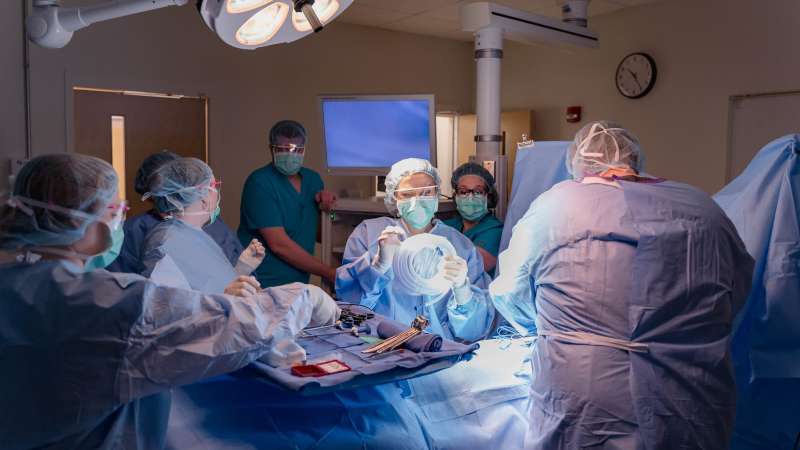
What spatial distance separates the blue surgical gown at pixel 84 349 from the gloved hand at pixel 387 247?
88 centimetres

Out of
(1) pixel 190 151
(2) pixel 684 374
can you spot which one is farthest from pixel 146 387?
(1) pixel 190 151

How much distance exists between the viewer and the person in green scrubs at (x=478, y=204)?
2.58m

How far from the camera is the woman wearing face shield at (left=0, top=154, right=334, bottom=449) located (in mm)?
1148

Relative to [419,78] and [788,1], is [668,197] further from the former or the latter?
[419,78]

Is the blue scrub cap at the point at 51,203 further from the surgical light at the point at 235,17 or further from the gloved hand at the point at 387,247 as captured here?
the gloved hand at the point at 387,247

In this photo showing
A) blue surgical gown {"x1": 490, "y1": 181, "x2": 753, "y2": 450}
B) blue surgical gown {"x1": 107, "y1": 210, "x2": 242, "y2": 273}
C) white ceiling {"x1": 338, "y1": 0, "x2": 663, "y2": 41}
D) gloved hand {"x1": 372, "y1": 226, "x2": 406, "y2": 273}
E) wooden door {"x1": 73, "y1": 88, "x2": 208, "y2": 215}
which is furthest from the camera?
white ceiling {"x1": 338, "y1": 0, "x2": 663, "y2": 41}

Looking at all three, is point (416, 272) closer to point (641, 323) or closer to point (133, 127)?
point (641, 323)

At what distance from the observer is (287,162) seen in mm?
2889

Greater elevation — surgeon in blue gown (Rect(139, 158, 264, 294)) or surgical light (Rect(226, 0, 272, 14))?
surgical light (Rect(226, 0, 272, 14))

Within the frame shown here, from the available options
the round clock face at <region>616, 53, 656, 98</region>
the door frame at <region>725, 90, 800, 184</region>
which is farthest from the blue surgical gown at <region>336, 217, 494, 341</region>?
the round clock face at <region>616, 53, 656, 98</region>

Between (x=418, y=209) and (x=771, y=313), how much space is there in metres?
1.12

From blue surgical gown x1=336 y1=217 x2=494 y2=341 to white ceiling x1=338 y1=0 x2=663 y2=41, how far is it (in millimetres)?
2243

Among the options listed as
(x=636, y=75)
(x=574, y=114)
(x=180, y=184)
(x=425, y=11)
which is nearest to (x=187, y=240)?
(x=180, y=184)

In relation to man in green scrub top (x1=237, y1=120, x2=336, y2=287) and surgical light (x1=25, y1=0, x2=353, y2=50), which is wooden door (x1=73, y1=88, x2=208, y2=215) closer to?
man in green scrub top (x1=237, y1=120, x2=336, y2=287)
